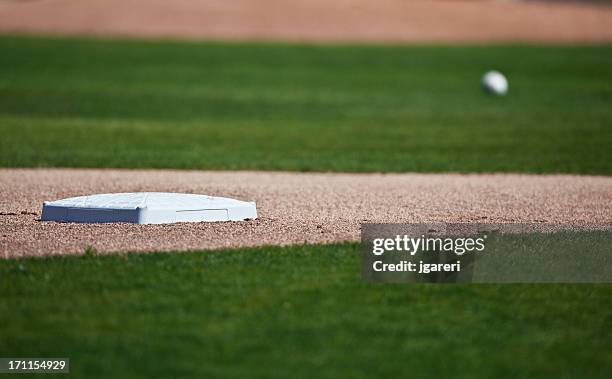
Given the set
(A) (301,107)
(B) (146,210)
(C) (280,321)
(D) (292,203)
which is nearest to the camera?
(C) (280,321)

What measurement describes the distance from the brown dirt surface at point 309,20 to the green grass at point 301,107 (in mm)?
3979

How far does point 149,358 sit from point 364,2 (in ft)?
159

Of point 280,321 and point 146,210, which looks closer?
point 280,321

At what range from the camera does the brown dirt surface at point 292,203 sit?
9039 millimetres

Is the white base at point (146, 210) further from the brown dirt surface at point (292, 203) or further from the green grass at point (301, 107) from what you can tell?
the green grass at point (301, 107)

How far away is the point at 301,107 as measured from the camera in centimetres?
2580

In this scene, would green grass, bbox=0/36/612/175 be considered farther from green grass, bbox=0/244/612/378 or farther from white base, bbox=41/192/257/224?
green grass, bbox=0/244/612/378

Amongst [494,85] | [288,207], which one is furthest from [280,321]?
[494,85]

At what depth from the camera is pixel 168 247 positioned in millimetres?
8609

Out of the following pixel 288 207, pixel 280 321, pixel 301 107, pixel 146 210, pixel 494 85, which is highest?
pixel 494 85

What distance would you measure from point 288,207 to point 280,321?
15.4 feet

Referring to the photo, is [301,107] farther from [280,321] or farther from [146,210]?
[280,321]

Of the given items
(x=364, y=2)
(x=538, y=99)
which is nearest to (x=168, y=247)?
(x=538, y=99)

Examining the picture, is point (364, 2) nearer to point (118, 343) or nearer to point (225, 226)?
point (225, 226)
